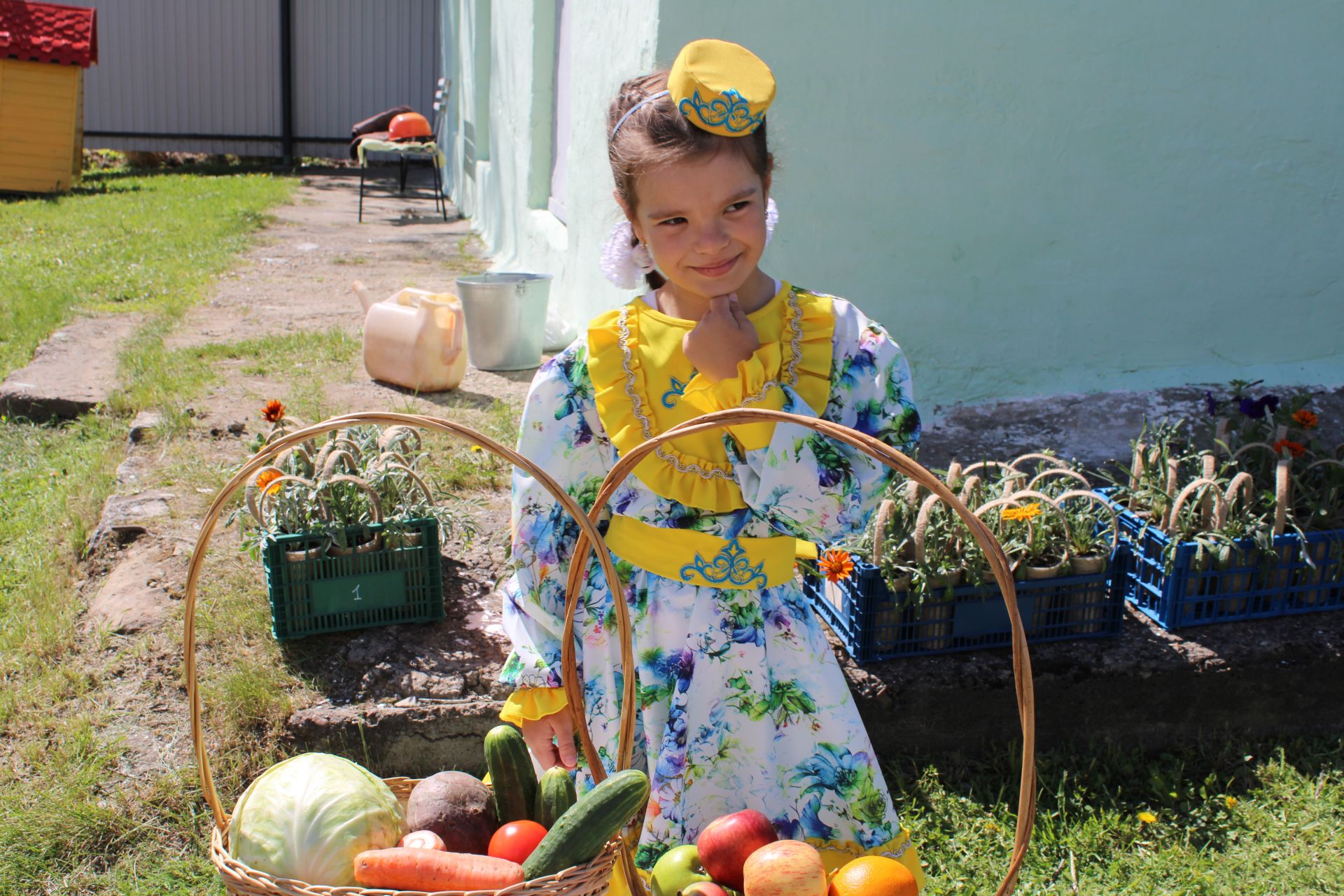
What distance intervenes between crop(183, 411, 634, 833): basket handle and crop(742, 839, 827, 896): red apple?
0.81 feet

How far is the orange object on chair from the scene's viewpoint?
12.2 m

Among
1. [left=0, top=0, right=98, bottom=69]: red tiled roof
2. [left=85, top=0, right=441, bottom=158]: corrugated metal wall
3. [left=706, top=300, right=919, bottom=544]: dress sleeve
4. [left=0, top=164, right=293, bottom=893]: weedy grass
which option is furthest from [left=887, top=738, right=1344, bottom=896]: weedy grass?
[left=85, top=0, right=441, bottom=158]: corrugated metal wall

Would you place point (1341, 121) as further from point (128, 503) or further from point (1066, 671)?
point (128, 503)

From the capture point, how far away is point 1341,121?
412 cm

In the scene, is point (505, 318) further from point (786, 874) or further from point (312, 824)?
point (786, 874)

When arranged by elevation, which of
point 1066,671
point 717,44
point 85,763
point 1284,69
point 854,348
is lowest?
point 85,763

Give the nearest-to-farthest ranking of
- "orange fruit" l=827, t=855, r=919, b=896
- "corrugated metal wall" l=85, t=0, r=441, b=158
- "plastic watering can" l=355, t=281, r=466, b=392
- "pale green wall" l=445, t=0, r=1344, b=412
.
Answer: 1. "orange fruit" l=827, t=855, r=919, b=896
2. "pale green wall" l=445, t=0, r=1344, b=412
3. "plastic watering can" l=355, t=281, r=466, b=392
4. "corrugated metal wall" l=85, t=0, r=441, b=158

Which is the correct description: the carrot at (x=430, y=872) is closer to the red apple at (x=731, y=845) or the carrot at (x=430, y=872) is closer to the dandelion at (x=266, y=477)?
the red apple at (x=731, y=845)

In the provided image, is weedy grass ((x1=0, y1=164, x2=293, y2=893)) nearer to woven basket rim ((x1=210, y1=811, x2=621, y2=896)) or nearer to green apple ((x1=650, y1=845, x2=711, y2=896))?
woven basket rim ((x1=210, y1=811, x2=621, y2=896))

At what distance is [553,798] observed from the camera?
1.32m

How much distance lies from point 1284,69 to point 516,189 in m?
4.90

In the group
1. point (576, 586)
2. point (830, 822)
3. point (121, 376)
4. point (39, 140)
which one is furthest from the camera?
point (39, 140)

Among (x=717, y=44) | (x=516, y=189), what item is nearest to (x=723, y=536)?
(x=717, y=44)

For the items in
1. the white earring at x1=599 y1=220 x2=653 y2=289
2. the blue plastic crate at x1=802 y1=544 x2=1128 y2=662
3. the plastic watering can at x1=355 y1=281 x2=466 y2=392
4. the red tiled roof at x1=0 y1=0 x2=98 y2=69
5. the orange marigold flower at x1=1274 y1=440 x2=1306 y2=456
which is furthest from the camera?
the red tiled roof at x1=0 y1=0 x2=98 y2=69
